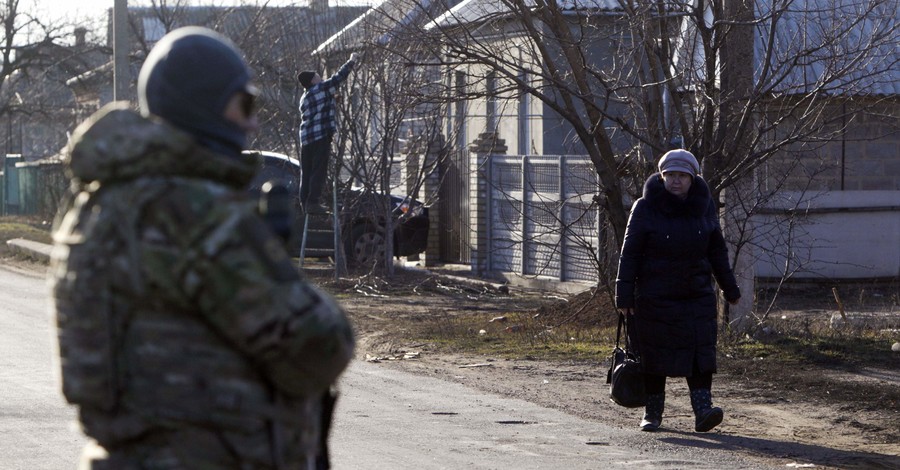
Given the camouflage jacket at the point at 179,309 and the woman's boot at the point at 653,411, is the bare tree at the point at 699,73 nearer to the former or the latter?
the woman's boot at the point at 653,411

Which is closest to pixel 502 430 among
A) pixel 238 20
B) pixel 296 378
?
pixel 296 378

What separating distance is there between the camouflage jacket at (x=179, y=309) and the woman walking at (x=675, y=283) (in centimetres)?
479

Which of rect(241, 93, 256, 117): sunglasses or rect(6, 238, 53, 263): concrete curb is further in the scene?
rect(6, 238, 53, 263): concrete curb

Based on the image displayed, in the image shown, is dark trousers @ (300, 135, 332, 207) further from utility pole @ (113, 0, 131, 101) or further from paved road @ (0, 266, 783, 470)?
paved road @ (0, 266, 783, 470)

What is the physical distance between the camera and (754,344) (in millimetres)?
9898

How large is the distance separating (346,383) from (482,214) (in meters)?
9.01

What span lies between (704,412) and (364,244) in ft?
33.7

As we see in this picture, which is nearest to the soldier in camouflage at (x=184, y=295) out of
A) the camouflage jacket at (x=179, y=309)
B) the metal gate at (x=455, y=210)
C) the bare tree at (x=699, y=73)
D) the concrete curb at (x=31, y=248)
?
the camouflage jacket at (x=179, y=309)

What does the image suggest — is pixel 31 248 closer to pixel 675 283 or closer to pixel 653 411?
pixel 653 411

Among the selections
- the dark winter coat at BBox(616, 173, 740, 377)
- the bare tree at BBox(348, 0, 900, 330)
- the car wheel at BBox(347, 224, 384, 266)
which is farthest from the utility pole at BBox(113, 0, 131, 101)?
the dark winter coat at BBox(616, 173, 740, 377)

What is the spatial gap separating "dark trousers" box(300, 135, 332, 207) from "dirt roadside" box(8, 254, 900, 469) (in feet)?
7.82

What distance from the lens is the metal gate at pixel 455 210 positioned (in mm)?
18703

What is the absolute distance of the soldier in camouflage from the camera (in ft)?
7.66

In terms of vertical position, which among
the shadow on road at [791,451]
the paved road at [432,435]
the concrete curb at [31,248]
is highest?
the concrete curb at [31,248]
